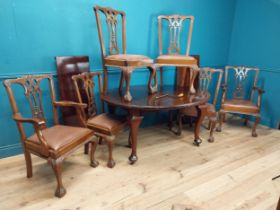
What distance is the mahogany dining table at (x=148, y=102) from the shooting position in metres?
2.00

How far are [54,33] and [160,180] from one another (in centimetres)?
184

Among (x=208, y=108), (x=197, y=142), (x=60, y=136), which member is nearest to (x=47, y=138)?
(x=60, y=136)

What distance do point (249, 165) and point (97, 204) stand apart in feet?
5.23

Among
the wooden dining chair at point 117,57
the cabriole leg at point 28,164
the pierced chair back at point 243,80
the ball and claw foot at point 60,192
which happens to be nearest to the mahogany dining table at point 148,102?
the wooden dining chair at point 117,57

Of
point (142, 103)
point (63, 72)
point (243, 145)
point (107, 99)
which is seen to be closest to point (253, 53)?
point (243, 145)

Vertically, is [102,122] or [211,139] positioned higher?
[102,122]

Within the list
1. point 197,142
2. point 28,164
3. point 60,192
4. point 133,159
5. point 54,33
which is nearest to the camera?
point 60,192

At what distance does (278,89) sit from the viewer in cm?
317

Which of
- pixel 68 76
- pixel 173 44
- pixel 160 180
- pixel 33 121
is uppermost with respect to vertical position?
pixel 173 44

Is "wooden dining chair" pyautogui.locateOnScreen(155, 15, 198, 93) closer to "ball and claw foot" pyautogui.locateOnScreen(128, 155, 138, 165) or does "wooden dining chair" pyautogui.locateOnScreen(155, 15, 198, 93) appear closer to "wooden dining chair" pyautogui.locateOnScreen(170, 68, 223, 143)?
"wooden dining chair" pyautogui.locateOnScreen(170, 68, 223, 143)

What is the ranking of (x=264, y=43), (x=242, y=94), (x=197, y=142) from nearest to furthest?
1. (x=197, y=142)
2. (x=264, y=43)
3. (x=242, y=94)

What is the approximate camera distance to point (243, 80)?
10.9ft

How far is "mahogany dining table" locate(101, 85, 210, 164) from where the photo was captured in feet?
6.57

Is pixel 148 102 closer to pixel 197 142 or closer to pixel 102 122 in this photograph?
pixel 102 122
